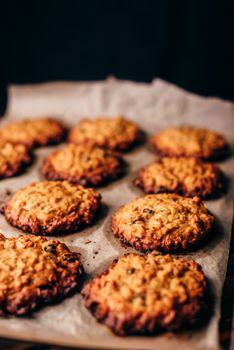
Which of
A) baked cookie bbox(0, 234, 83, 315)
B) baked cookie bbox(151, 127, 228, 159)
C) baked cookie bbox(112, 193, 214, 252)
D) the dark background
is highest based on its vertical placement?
the dark background

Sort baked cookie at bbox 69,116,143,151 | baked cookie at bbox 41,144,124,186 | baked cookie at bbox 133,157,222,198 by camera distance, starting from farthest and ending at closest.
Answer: baked cookie at bbox 69,116,143,151, baked cookie at bbox 41,144,124,186, baked cookie at bbox 133,157,222,198

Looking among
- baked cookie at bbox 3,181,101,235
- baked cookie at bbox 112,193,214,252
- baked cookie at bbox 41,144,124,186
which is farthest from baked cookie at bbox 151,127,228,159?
baked cookie at bbox 3,181,101,235

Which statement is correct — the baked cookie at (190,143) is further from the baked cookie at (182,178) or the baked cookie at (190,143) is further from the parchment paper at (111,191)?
the baked cookie at (182,178)

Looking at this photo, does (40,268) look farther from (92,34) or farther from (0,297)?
(92,34)

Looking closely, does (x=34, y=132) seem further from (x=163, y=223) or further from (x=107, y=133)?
(x=163, y=223)

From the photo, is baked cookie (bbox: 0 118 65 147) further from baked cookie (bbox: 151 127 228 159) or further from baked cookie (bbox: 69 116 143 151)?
baked cookie (bbox: 151 127 228 159)

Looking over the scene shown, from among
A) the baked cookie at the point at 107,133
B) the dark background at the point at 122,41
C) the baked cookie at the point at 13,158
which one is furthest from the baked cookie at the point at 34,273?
the dark background at the point at 122,41

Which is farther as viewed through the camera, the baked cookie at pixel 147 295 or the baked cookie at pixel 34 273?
the baked cookie at pixel 34 273
